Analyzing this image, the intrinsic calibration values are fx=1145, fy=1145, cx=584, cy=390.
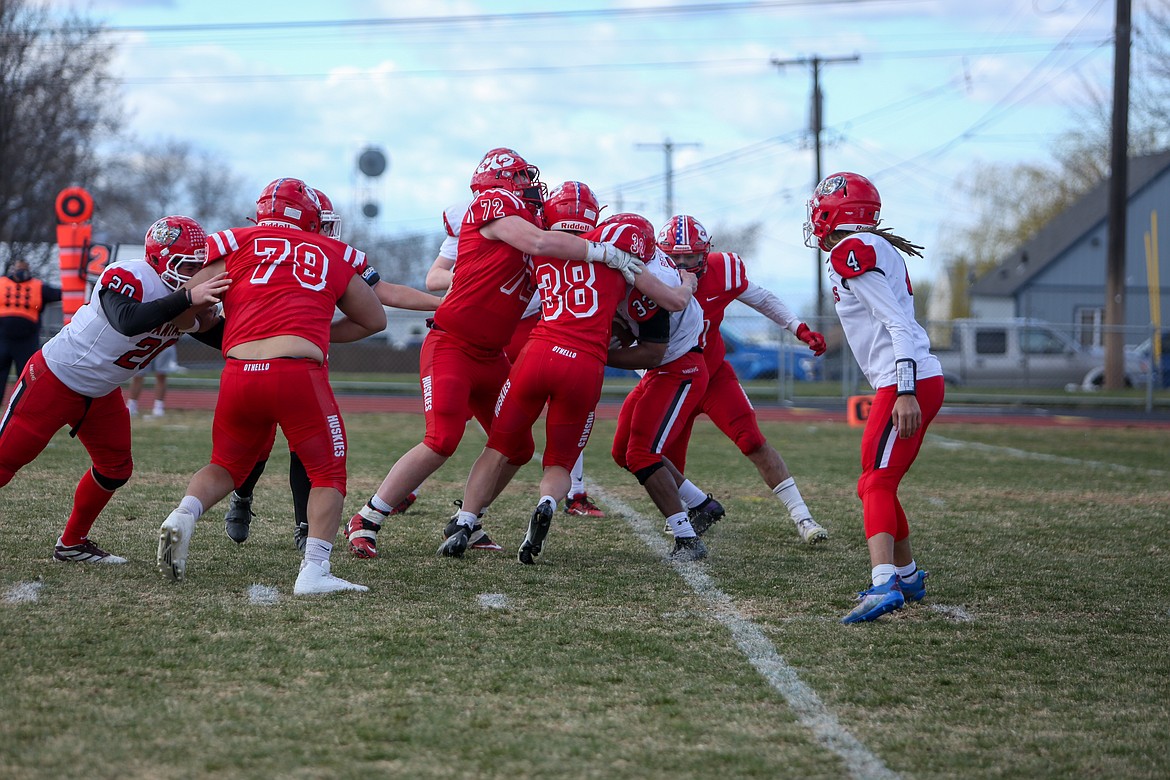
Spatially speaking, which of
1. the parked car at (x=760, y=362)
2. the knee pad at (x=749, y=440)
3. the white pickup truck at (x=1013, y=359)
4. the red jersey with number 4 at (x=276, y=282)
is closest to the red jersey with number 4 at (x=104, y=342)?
the red jersey with number 4 at (x=276, y=282)

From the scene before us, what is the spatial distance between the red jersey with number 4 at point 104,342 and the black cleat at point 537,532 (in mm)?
1954

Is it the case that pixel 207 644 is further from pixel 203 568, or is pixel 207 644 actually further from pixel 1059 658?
pixel 1059 658

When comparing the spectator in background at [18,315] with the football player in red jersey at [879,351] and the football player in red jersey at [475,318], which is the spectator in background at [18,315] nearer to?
the football player in red jersey at [475,318]

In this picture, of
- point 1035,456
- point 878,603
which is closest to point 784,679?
point 878,603

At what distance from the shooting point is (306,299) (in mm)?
5059

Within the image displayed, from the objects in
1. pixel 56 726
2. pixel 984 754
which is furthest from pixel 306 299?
pixel 984 754

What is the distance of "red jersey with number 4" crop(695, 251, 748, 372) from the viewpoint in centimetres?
704

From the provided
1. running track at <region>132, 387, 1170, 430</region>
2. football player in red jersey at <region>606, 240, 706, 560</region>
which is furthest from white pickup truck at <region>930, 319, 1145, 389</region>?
football player in red jersey at <region>606, 240, 706, 560</region>

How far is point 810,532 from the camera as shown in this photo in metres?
6.70

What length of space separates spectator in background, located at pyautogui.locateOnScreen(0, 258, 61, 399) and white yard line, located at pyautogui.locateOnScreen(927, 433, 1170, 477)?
404 inches

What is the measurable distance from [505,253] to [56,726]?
3374 mm

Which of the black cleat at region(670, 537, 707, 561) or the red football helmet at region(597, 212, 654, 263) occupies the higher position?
the red football helmet at region(597, 212, 654, 263)

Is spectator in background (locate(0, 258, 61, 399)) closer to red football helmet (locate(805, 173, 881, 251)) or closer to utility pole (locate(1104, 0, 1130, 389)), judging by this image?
red football helmet (locate(805, 173, 881, 251))

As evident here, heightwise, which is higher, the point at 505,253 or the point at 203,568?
the point at 505,253
